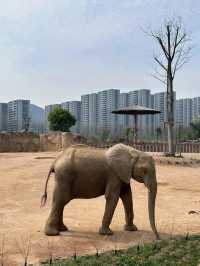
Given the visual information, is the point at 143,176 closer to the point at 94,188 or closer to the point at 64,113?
the point at 94,188

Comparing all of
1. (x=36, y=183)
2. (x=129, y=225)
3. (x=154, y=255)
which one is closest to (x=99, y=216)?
(x=129, y=225)

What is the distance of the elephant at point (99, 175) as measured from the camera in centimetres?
953

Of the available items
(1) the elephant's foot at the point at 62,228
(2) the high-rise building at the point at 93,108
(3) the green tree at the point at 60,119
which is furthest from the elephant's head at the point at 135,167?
(2) the high-rise building at the point at 93,108

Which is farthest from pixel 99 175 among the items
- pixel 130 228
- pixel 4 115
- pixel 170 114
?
pixel 4 115

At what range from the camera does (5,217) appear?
1177 cm

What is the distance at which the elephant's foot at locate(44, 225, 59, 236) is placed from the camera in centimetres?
955

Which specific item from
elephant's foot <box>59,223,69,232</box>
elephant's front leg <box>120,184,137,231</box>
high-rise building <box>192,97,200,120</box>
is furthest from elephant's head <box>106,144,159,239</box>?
high-rise building <box>192,97,200,120</box>

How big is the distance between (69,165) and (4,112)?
9697cm

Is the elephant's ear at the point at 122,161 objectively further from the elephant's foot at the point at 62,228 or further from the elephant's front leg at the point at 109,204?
the elephant's foot at the point at 62,228

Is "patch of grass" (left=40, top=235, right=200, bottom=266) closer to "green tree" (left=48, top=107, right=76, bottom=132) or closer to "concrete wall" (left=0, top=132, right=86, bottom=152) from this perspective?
"concrete wall" (left=0, top=132, right=86, bottom=152)

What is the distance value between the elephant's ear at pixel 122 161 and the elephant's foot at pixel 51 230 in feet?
5.94

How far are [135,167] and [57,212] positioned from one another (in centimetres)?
201

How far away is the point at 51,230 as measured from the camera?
9.61 metres

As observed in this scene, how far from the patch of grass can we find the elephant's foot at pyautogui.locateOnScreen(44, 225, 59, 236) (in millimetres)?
2060
